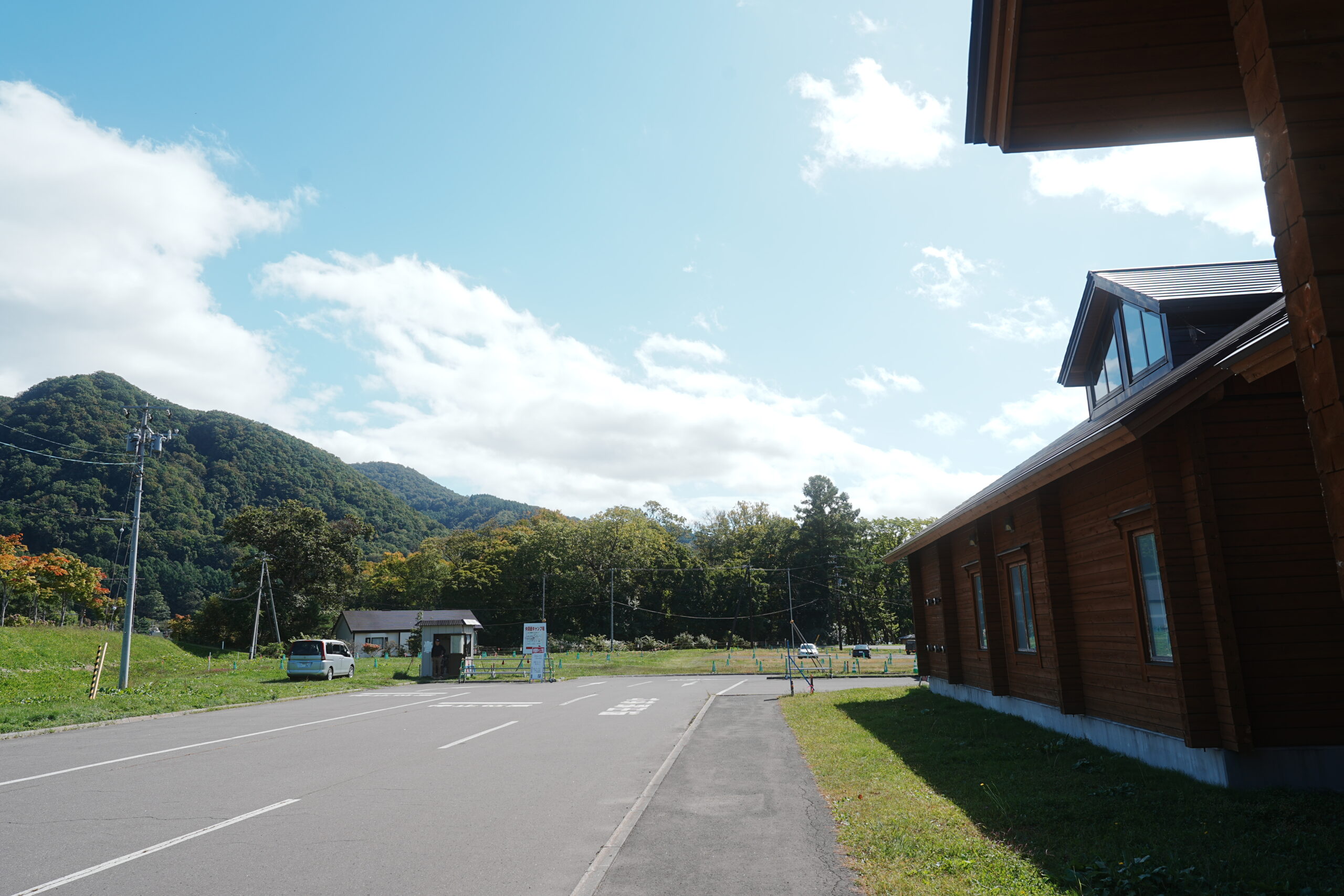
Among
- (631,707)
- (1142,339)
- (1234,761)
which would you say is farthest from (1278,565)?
(631,707)

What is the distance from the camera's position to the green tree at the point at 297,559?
209ft

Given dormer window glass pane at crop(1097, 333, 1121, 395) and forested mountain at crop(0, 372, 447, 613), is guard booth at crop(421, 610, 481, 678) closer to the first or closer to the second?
dormer window glass pane at crop(1097, 333, 1121, 395)

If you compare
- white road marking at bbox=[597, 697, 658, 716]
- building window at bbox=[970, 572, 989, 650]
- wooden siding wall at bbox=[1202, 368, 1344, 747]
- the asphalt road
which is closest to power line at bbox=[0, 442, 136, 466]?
the asphalt road

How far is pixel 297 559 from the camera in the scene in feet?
213

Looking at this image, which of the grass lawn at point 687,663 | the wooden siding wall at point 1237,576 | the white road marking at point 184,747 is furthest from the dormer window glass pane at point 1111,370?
the grass lawn at point 687,663

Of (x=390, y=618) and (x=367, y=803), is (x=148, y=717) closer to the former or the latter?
(x=367, y=803)

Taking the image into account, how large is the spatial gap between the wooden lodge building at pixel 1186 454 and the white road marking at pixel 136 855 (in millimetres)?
7761

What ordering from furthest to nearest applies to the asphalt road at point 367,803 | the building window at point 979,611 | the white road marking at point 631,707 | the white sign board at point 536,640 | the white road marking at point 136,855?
the white sign board at point 536,640, the white road marking at point 631,707, the building window at point 979,611, the asphalt road at point 367,803, the white road marking at point 136,855

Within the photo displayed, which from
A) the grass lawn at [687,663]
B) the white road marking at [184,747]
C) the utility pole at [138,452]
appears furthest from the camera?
the grass lawn at [687,663]

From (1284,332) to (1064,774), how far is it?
551 centimetres

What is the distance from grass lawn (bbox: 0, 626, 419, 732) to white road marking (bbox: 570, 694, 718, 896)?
41.6ft

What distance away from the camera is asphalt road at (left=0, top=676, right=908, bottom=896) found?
5.82 m

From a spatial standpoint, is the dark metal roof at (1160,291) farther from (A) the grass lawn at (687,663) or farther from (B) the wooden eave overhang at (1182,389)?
(A) the grass lawn at (687,663)

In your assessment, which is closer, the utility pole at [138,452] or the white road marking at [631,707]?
the white road marking at [631,707]
